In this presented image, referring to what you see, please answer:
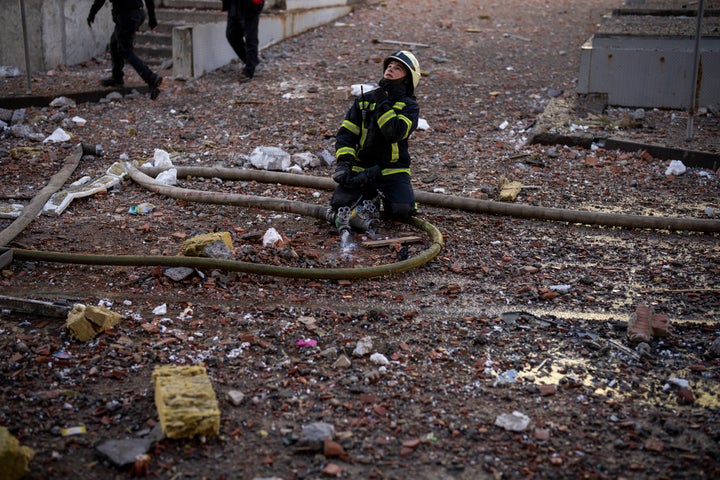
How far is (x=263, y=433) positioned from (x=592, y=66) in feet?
25.4

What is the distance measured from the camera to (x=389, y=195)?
6469mm

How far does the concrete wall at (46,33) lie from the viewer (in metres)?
12.1

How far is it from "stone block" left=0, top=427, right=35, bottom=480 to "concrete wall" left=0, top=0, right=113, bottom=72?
980 cm

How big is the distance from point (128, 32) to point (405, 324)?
7.53m

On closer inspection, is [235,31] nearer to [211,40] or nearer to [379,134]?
[211,40]

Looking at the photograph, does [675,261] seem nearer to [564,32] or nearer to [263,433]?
[263,433]

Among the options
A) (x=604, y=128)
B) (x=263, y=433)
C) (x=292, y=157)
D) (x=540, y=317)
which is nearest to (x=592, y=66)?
(x=604, y=128)

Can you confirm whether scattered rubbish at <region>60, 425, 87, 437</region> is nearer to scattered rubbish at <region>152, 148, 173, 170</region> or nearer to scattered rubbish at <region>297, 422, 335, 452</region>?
scattered rubbish at <region>297, 422, 335, 452</region>

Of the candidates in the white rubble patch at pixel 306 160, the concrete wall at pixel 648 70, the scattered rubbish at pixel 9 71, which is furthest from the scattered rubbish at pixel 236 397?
the scattered rubbish at pixel 9 71

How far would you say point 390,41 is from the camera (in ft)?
46.3

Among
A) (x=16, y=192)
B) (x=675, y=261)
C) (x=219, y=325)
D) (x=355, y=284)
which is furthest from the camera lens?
(x=16, y=192)

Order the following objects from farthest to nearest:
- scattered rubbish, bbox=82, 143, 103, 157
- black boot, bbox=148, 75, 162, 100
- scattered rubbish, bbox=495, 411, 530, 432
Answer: black boot, bbox=148, 75, 162, 100
scattered rubbish, bbox=82, 143, 103, 157
scattered rubbish, bbox=495, 411, 530, 432

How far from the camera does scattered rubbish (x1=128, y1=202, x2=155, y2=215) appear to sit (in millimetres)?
6820

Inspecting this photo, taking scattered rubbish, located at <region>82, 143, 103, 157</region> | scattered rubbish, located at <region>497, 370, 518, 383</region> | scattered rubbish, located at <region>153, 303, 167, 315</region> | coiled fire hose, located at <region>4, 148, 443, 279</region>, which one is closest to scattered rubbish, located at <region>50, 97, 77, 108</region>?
scattered rubbish, located at <region>82, 143, 103, 157</region>
